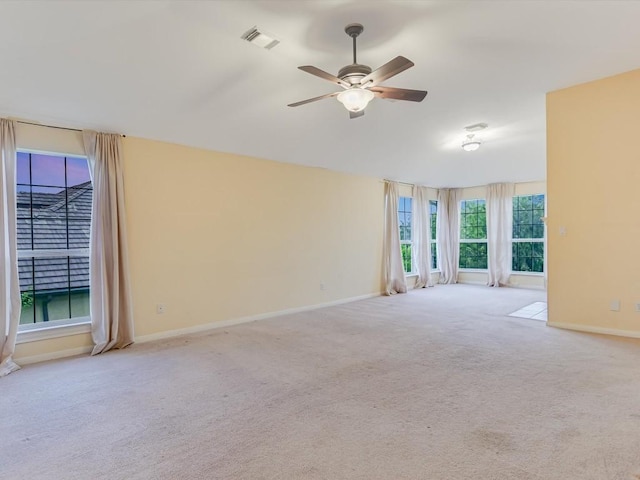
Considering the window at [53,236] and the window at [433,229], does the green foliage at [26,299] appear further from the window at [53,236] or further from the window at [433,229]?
the window at [433,229]

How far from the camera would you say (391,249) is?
7.55 metres

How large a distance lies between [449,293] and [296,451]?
6.29 meters

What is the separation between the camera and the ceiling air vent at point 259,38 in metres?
2.69

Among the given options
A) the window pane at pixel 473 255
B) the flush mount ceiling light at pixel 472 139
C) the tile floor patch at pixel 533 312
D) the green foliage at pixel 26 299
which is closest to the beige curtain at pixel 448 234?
the window pane at pixel 473 255

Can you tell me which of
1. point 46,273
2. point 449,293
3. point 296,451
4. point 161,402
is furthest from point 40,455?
point 449,293

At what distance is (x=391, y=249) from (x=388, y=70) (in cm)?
542

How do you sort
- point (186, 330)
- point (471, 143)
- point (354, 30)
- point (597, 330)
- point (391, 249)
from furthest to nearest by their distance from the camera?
point (391, 249) < point (471, 143) < point (186, 330) < point (597, 330) < point (354, 30)

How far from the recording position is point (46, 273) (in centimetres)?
388

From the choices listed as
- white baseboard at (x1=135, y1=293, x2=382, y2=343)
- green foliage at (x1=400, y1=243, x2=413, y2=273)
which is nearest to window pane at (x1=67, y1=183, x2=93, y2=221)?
white baseboard at (x1=135, y1=293, x2=382, y2=343)

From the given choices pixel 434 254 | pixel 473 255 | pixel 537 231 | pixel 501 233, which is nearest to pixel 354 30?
pixel 501 233

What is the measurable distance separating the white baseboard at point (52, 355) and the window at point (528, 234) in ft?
29.0

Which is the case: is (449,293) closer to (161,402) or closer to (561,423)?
(561,423)

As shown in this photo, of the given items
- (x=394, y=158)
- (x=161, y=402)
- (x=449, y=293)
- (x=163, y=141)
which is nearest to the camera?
(x=161, y=402)

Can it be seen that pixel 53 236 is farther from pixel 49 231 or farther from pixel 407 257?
pixel 407 257
